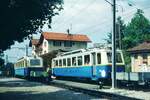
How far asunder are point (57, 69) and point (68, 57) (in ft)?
20.6

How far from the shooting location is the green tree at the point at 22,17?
18.0 m

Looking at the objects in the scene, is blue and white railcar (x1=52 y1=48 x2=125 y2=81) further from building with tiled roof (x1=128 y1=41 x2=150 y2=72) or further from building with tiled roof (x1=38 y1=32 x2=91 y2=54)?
building with tiled roof (x1=38 y1=32 x2=91 y2=54)

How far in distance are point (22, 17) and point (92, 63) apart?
555 inches

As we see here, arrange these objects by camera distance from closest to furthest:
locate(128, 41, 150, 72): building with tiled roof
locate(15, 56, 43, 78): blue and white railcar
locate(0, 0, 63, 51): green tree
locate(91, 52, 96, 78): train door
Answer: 1. locate(0, 0, 63, 51): green tree
2. locate(91, 52, 96, 78): train door
3. locate(15, 56, 43, 78): blue and white railcar
4. locate(128, 41, 150, 72): building with tiled roof

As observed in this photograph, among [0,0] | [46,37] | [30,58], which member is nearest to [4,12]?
[0,0]

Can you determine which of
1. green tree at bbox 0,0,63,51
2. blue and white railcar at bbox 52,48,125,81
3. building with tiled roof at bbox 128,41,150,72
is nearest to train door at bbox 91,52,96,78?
blue and white railcar at bbox 52,48,125,81

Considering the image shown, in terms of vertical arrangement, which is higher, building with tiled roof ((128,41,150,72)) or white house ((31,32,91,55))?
white house ((31,32,91,55))

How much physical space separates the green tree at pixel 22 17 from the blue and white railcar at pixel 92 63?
33.1ft

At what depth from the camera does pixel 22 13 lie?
60.8 feet

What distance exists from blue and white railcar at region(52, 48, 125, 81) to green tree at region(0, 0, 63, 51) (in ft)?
33.1

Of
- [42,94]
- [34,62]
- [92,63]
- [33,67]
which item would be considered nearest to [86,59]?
[92,63]

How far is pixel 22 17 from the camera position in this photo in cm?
1886

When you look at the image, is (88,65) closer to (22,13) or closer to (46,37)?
(22,13)

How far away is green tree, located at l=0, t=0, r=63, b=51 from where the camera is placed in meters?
18.0
